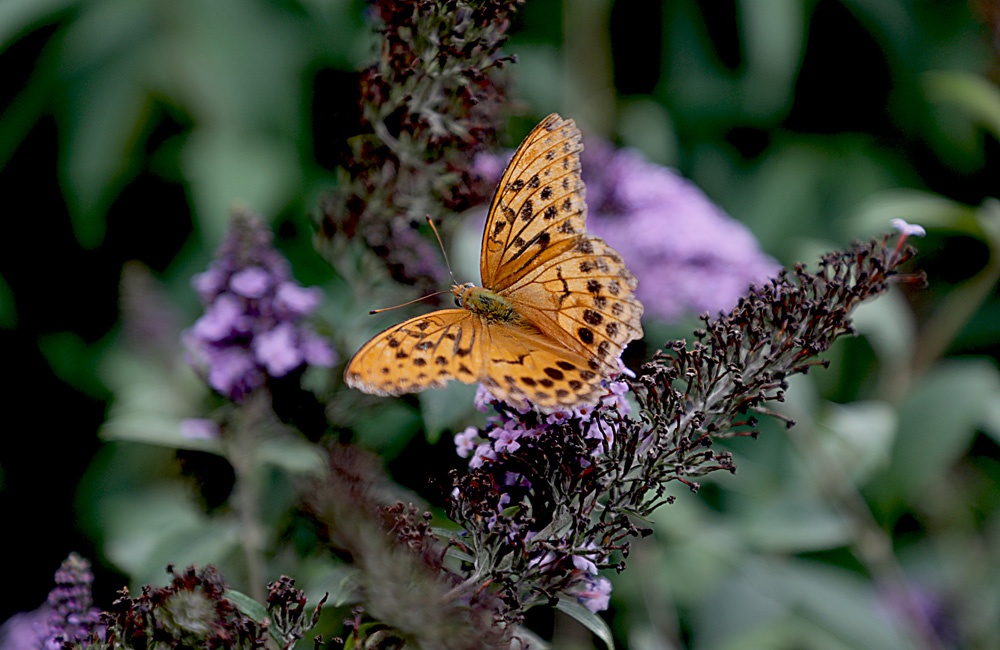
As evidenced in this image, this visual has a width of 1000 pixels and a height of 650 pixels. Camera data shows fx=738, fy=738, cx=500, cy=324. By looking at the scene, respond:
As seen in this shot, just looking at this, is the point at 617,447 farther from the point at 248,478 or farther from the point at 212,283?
the point at 212,283

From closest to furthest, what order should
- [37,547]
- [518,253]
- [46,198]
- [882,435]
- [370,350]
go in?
[370,350], [518,253], [882,435], [37,547], [46,198]

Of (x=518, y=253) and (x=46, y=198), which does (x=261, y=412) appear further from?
(x=46, y=198)

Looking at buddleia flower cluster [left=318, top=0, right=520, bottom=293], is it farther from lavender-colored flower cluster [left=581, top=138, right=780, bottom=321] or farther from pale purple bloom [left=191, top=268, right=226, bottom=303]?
lavender-colored flower cluster [left=581, top=138, right=780, bottom=321]

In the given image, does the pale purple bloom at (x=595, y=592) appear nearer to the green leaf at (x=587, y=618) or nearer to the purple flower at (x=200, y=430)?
the green leaf at (x=587, y=618)

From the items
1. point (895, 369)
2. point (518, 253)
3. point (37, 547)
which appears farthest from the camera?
point (37, 547)

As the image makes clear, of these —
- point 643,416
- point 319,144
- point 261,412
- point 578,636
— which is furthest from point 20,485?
point 643,416

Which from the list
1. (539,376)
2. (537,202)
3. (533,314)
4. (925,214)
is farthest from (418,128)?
(925,214)

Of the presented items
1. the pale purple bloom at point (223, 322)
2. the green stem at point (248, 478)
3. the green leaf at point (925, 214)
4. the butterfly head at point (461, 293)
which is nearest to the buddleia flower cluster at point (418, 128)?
the butterfly head at point (461, 293)
